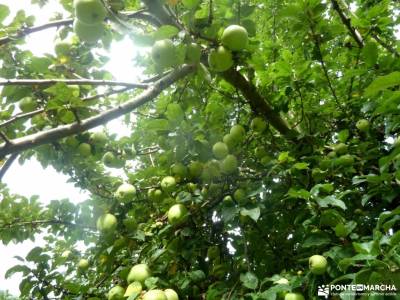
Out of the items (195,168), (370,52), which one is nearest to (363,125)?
(370,52)

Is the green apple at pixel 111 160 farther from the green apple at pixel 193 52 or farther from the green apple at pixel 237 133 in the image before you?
the green apple at pixel 193 52

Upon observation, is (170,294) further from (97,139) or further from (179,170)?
(97,139)

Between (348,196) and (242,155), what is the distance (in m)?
0.87

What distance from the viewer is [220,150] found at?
106 inches

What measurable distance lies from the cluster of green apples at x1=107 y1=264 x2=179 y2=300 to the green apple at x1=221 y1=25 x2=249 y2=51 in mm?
1480

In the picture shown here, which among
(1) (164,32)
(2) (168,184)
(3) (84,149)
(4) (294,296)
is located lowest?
(4) (294,296)

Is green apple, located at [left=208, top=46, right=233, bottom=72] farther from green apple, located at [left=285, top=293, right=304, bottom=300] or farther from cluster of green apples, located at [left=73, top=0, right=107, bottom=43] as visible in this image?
green apple, located at [left=285, top=293, right=304, bottom=300]

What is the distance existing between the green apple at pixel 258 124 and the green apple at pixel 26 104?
5.34ft

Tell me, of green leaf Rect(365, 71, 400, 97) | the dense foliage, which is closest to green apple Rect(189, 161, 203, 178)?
the dense foliage

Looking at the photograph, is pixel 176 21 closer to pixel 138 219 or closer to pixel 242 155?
pixel 242 155

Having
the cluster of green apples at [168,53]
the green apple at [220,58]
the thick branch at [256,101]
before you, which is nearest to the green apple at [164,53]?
the cluster of green apples at [168,53]

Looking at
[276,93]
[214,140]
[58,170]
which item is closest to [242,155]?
[214,140]

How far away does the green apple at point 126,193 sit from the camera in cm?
285

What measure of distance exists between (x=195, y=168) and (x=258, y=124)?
64cm
